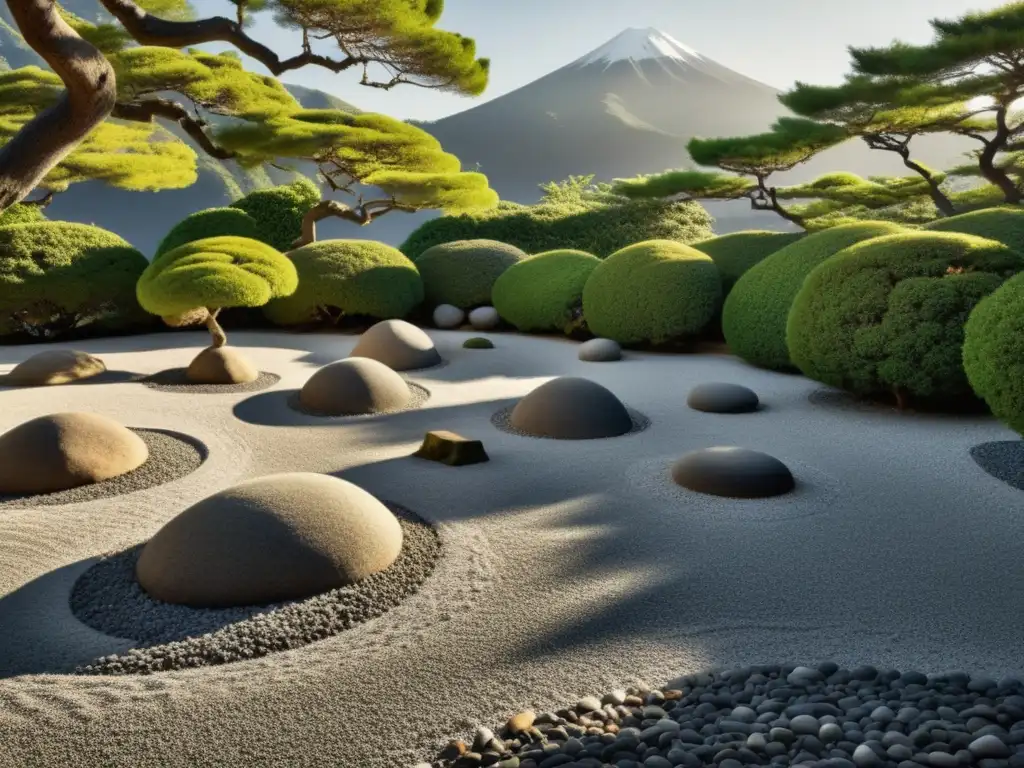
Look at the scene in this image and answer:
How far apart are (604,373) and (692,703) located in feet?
20.3

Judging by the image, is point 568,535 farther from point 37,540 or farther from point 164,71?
point 164,71

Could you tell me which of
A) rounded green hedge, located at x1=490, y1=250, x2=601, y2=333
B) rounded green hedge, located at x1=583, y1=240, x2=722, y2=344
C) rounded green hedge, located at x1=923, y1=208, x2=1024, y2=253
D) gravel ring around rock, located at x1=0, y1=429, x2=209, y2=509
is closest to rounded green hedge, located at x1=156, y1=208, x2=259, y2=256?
rounded green hedge, located at x1=490, y1=250, x2=601, y2=333

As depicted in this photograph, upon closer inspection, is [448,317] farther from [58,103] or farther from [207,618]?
[207,618]

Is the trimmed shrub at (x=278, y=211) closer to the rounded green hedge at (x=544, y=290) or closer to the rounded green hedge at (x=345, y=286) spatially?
the rounded green hedge at (x=345, y=286)

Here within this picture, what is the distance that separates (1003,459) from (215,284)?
23.0ft

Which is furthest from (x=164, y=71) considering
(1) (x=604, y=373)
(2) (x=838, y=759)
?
(2) (x=838, y=759)

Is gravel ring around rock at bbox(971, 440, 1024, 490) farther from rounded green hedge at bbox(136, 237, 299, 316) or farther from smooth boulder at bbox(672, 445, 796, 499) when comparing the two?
rounded green hedge at bbox(136, 237, 299, 316)

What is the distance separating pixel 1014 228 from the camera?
750 centimetres

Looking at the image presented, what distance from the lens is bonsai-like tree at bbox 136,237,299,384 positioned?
25.3 ft

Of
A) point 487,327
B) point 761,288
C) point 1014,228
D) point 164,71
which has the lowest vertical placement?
point 487,327

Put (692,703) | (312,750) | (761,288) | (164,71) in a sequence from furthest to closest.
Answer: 1. (164,71)
2. (761,288)
3. (692,703)
4. (312,750)

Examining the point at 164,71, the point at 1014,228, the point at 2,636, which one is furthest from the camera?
the point at 164,71

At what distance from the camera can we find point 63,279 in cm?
1062

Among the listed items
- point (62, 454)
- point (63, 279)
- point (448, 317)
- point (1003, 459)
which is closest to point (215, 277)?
point (62, 454)
